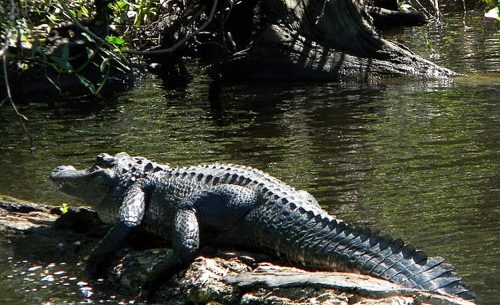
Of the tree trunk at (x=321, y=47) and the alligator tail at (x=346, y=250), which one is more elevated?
the tree trunk at (x=321, y=47)

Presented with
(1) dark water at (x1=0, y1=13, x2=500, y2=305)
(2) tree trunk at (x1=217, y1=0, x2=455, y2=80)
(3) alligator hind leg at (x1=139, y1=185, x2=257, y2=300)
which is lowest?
(1) dark water at (x1=0, y1=13, x2=500, y2=305)

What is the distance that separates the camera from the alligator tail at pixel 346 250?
4.32 meters

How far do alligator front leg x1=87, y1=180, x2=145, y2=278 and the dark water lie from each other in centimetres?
16

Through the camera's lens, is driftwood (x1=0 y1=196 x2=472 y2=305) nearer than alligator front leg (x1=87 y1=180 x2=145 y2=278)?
Yes

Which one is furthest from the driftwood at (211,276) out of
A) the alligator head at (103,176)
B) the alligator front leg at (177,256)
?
the alligator head at (103,176)

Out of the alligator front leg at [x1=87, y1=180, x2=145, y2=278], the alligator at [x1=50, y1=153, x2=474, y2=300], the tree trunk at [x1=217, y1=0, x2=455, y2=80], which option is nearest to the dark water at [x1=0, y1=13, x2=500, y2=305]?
the alligator front leg at [x1=87, y1=180, x2=145, y2=278]

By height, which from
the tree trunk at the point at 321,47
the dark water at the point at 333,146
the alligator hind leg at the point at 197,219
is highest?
the tree trunk at the point at 321,47

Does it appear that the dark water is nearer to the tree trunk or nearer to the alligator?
the tree trunk

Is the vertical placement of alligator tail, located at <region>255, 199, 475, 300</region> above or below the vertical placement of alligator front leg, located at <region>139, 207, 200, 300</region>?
above

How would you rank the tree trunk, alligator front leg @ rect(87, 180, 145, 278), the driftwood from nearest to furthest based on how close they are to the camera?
1. the driftwood
2. alligator front leg @ rect(87, 180, 145, 278)
3. the tree trunk

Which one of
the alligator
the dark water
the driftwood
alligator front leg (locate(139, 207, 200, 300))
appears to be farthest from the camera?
the dark water

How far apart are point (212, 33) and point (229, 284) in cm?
1030

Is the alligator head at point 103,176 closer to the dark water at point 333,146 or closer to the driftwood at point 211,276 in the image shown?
the driftwood at point 211,276

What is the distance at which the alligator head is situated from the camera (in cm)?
603
